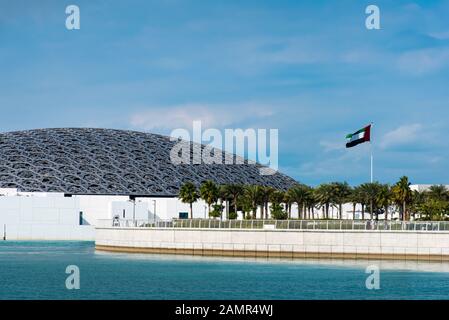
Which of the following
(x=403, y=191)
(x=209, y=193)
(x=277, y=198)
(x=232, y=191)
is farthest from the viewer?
(x=277, y=198)

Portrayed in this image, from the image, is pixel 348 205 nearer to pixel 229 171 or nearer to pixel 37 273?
pixel 229 171

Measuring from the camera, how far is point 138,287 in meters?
53.1

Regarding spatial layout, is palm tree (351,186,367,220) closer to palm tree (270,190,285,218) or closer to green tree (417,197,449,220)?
green tree (417,197,449,220)

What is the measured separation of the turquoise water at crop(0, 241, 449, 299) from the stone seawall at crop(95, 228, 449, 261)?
188cm

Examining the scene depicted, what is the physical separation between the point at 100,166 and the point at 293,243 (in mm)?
65177

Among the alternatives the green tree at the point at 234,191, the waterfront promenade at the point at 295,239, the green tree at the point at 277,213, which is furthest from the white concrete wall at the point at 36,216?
the waterfront promenade at the point at 295,239

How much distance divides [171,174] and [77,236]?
74.7 ft

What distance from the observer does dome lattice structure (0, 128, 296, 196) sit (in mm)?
130250

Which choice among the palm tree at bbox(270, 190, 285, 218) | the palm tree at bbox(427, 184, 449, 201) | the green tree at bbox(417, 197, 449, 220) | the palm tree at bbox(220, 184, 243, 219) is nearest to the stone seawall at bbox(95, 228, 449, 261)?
the green tree at bbox(417, 197, 449, 220)

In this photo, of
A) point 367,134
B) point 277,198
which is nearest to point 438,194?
point 277,198

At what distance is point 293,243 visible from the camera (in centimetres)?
7788

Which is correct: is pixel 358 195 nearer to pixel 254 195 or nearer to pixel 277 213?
pixel 277 213

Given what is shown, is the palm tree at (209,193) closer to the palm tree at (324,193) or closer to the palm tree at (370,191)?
the palm tree at (324,193)
